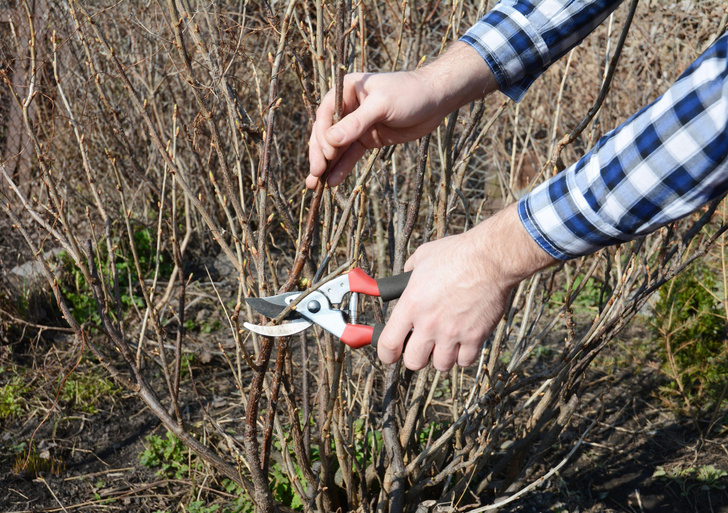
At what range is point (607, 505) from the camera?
9.09 feet

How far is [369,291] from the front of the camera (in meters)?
1.72

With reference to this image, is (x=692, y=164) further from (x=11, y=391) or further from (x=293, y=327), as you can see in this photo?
(x=11, y=391)

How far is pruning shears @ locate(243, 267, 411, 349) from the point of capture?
1.67 m

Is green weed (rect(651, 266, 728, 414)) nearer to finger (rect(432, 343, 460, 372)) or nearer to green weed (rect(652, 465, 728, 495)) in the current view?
green weed (rect(652, 465, 728, 495))

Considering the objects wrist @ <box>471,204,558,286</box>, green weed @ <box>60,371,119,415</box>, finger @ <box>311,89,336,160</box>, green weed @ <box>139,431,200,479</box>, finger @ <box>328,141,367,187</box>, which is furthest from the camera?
green weed @ <box>60,371,119,415</box>

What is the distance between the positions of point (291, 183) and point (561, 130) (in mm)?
2405

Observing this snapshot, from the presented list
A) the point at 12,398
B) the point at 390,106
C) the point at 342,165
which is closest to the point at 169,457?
the point at 12,398

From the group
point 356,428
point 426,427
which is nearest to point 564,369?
point 356,428

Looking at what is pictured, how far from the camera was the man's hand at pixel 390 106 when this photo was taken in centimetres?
161

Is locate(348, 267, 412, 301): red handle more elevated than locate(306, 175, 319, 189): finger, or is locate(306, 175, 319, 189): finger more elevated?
locate(306, 175, 319, 189): finger

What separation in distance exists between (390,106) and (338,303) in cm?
58

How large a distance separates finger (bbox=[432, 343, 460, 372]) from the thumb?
566 mm

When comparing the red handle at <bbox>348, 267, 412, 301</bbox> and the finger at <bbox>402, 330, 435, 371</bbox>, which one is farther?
the red handle at <bbox>348, 267, 412, 301</bbox>

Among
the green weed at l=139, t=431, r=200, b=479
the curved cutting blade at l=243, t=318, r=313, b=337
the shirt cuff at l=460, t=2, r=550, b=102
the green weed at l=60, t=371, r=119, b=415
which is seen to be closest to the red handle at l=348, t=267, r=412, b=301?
the curved cutting blade at l=243, t=318, r=313, b=337
